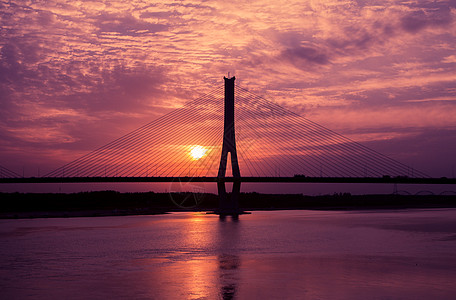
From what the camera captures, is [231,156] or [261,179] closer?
[231,156]

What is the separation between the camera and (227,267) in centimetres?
2123

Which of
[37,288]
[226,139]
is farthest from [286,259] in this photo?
[226,139]

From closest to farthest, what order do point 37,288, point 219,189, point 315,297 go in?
point 315,297 → point 37,288 → point 219,189

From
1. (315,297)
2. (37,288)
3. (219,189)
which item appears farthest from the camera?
(219,189)

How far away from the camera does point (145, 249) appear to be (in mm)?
28516

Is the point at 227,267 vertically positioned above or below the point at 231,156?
below

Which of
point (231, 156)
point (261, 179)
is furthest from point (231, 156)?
point (261, 179)

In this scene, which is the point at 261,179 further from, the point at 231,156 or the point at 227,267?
the point at 227,267

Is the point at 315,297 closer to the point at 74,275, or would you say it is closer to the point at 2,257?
the point at 74,275

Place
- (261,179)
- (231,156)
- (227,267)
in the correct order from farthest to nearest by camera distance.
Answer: (261,179) → (231,156) → (227,267)

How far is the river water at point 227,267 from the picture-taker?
628 inches

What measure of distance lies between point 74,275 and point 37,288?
2.71 meters

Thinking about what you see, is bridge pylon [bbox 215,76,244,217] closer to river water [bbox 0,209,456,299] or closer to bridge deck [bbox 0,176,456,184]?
bridge deck [bbox 0,176,456,184]

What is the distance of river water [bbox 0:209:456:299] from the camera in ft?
52.4
